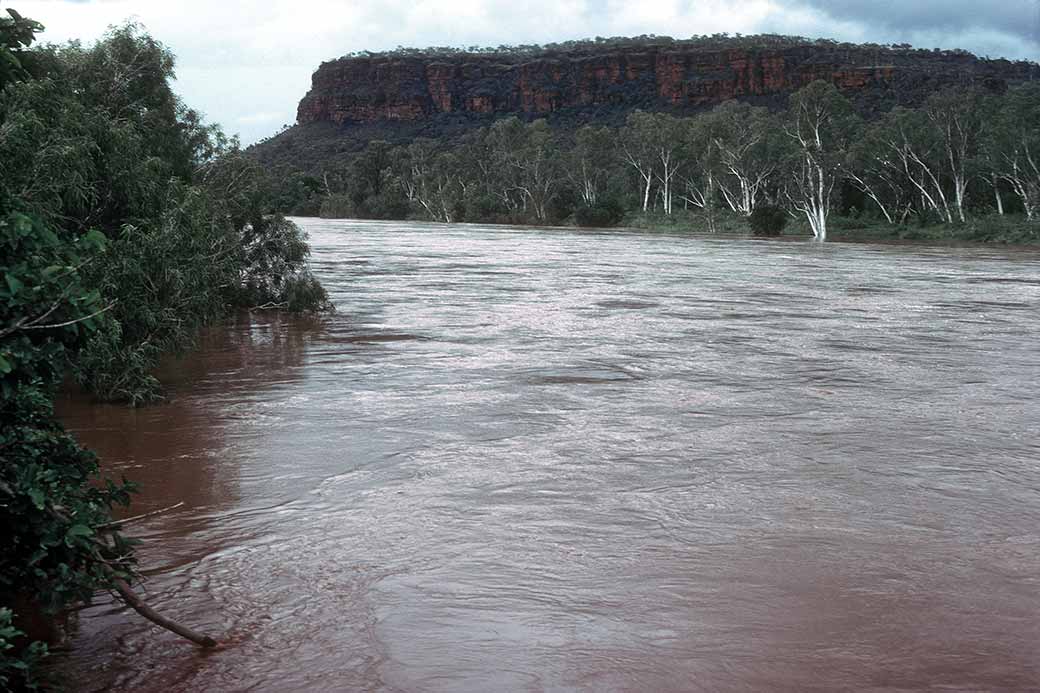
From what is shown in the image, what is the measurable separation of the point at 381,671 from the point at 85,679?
1162mm

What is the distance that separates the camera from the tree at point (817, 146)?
50.3 meters

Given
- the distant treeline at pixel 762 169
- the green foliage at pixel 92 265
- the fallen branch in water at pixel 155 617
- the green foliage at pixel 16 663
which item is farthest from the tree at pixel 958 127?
the green foliage at pixel 16 663

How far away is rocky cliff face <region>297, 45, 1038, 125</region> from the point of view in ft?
365

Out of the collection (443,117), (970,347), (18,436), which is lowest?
(970,347)

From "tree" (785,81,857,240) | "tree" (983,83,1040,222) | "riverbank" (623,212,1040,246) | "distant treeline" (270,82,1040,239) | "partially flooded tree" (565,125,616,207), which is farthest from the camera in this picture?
"partially flooded tree" (565,125,616,207)

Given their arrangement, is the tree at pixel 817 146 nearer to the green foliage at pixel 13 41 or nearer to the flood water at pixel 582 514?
the flood water at pixel 582 514

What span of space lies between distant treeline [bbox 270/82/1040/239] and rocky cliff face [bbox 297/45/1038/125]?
3256 centimetres

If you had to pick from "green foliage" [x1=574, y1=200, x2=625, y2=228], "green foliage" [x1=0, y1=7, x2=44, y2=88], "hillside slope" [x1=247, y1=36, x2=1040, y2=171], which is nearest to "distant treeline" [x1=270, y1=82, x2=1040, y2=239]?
"green foliage" [x1=574, y1=200, x2=625, y2=228]

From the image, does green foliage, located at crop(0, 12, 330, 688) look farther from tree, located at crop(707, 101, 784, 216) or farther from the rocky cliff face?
the rocky cliff face

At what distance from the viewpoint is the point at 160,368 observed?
12945 millimetres

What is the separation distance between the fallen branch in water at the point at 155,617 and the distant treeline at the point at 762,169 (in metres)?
26.1

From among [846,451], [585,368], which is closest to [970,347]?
[585,368]

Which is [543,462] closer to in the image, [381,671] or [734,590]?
[734,590]

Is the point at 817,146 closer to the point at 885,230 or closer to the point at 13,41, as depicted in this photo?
the point at 885,230
